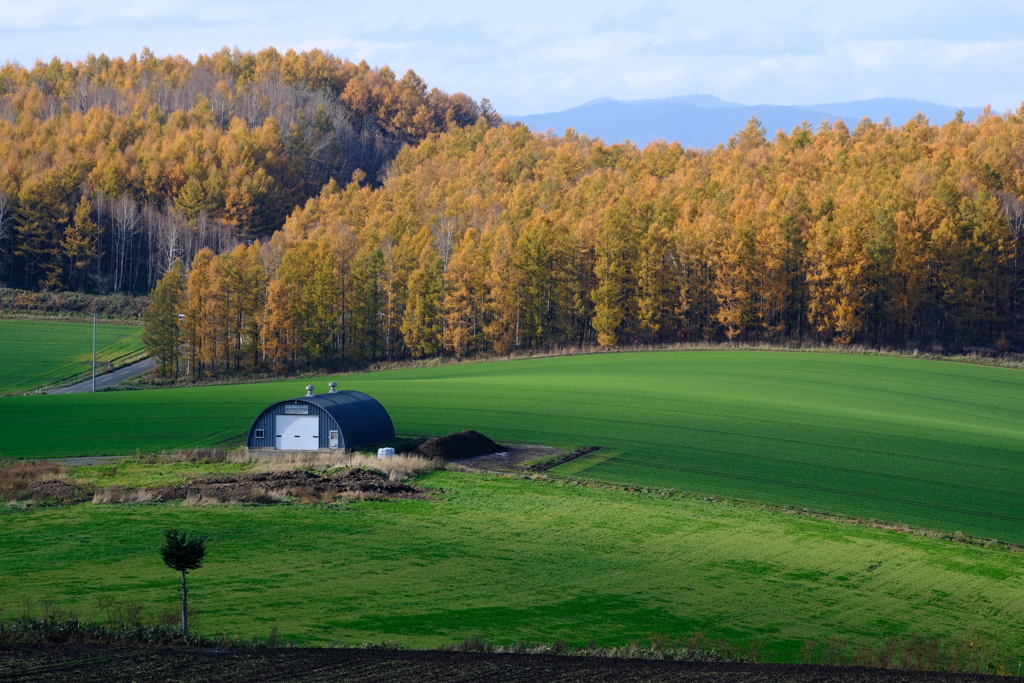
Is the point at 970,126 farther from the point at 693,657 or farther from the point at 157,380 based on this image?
the point at 693,657

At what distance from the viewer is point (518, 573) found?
Answer: 26375mm

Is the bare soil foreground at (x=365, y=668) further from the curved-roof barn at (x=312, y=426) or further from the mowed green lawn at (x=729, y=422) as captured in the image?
the curved-roof barn at (x=312, y=426)

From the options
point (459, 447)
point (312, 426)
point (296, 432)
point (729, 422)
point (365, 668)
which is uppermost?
point (312, 426)

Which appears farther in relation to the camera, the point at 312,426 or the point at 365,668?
the point at 312,426

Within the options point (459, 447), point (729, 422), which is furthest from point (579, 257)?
point (459, 447)

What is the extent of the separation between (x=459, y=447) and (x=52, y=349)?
65.3 m

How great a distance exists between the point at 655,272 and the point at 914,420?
41927 millimetres

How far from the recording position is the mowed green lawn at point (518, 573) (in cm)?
2242

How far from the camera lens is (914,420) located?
51.2m

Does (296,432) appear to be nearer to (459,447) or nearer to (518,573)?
(459,447)

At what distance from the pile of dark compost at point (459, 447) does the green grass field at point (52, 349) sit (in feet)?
164

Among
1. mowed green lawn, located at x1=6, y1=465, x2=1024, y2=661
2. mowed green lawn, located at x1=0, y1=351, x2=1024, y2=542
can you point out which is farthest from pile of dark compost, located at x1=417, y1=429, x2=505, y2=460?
mowed green lawn, located at x1=6, y1=465, x2=1024, y2=661

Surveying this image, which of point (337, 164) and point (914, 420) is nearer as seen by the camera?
point (914, 420)

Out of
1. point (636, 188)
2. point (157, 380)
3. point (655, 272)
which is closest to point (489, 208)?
point (636, 188)
